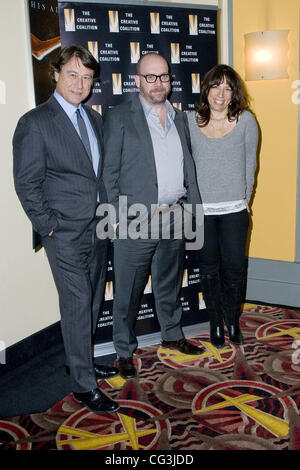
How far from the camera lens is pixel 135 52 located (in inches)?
119

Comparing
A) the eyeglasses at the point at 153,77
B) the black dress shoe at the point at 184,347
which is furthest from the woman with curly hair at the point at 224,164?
the black dress shoe at the point at 184,347

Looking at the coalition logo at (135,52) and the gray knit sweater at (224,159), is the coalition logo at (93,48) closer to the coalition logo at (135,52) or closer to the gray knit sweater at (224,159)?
the coalition logo at (135,52)

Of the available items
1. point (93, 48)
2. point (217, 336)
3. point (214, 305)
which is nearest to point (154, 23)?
point (93, 48)

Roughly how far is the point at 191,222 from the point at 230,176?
1.24 feet

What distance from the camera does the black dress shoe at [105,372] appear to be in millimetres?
2871

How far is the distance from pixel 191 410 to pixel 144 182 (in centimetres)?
128

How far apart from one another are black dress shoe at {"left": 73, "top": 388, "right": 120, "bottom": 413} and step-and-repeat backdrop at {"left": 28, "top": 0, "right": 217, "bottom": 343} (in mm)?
664

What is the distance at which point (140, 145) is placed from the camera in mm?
2701

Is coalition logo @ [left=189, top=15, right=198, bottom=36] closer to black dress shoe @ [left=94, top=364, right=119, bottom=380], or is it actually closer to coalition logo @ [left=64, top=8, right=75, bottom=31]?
coalition logo @ [left=64, top=8, right=75, bottom=31]

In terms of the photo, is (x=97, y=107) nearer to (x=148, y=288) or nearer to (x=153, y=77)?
(x=153, y=77)

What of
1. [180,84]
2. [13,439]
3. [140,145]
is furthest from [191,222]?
[13,439]

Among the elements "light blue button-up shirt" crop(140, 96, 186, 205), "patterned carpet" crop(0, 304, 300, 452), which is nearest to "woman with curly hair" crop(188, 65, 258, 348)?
"light blue button-up shirt" crop(140, 96, 186, 205)

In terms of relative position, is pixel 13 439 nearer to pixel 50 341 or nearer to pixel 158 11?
pixel 50 341

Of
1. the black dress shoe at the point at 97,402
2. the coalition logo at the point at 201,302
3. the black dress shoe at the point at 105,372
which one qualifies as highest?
the coalition logo at the point at 201,302
